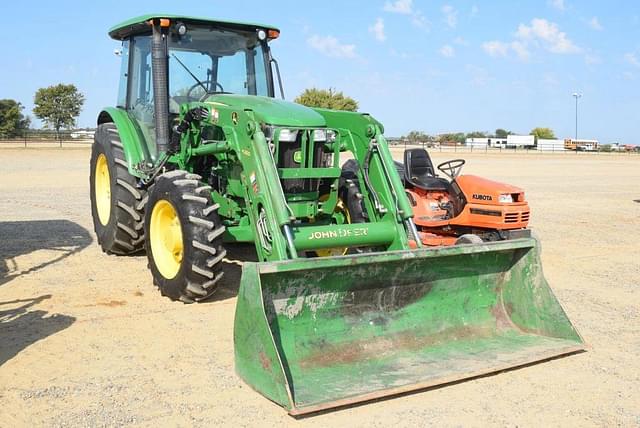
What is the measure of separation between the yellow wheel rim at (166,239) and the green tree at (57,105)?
65795 mm

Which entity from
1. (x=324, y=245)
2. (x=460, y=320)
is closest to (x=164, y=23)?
(x=324, y=245)

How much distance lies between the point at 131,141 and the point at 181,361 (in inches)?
132

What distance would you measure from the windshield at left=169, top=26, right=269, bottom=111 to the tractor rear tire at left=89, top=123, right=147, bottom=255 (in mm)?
1085

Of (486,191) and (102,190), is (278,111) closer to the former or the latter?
(486,191)

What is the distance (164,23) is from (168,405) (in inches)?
163

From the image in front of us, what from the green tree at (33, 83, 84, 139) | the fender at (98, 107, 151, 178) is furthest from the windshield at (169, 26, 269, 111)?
the green tree at (33, 83, 84, 139)

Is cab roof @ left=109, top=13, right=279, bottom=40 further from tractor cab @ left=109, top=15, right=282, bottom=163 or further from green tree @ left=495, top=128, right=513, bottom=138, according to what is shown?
green tree @ left=495, top=128, right=513, bottom=138

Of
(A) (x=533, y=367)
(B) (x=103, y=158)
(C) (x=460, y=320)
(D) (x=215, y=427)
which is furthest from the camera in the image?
(B) (x=103, y=158)

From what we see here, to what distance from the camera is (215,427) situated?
3.79 meters

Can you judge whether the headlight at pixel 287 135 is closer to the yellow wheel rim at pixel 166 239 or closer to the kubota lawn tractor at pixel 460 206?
the yellow wheel rim at pixel 166 239

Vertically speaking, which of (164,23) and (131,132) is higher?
(164,23)

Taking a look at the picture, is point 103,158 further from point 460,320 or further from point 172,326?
point 460,320

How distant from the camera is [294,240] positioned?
529cm

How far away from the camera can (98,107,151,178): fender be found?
727cm
